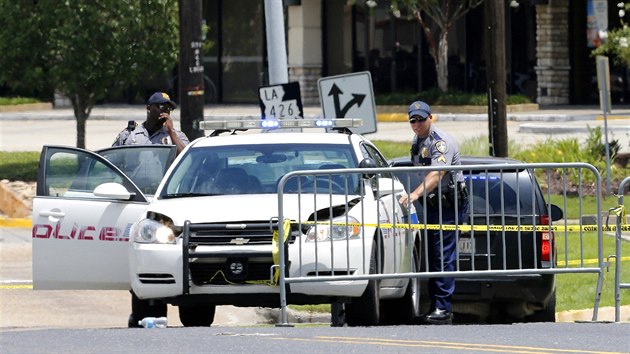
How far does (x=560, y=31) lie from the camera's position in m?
41.2

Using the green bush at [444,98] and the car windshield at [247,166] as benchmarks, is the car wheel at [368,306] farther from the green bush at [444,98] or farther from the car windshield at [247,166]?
the green bush at [444,98]

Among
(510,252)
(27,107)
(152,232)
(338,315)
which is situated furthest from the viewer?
(27,107)

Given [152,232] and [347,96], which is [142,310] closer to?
[152,232]

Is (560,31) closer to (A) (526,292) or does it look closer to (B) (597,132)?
(B) (597,132)

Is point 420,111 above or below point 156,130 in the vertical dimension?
above

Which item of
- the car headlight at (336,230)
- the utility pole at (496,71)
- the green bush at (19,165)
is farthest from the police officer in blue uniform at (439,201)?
the green bush at (19,165)

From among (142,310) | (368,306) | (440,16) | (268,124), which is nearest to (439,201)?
(368,306)

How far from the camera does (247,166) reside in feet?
39.2

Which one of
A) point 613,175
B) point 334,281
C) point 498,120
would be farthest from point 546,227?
point 613,175

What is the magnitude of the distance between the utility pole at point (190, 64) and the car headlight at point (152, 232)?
8.86 m

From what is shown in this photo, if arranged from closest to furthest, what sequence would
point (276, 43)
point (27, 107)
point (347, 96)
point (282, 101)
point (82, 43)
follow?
point (347, 96)
point (282, 101)
point (276, 43)
point (82, 43)
point (27, 107)

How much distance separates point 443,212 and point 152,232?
2215 millimetres

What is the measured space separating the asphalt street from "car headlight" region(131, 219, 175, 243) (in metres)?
16.9

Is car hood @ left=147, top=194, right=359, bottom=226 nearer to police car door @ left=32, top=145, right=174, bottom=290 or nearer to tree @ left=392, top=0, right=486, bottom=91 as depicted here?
police car door @ left=32, top=145, right=174, bottom=290
